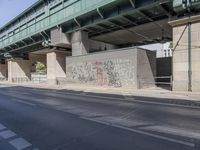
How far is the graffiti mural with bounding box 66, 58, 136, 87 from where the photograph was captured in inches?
914

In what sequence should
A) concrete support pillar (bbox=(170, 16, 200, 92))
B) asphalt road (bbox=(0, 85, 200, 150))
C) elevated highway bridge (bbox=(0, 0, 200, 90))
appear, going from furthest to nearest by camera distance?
1. elevated highway bridge (bbox=(0, 0, 200, 90))
2. concrete support pillar (bbox=(170, 16, 200, 92))
3. asphalt road (bbox=(0, 85, 200, 150))

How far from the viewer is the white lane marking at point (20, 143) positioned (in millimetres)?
5198

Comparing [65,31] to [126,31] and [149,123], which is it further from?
[149,123]

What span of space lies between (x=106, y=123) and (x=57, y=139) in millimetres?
2029

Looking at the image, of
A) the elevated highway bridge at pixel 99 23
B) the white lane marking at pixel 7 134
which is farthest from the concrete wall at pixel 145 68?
the white lane marking at pixel 7 134

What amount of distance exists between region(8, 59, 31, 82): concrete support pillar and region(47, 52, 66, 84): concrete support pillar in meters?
21.3

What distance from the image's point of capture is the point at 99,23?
27875mm

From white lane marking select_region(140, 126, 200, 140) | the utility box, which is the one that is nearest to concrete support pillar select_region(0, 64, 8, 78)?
the utility box

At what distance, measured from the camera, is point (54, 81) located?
35406 mm

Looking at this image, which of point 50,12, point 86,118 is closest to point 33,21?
point 50,12

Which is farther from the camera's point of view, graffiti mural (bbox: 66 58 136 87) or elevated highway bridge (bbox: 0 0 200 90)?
graffiti mural (bbox: 66 58 136 87)

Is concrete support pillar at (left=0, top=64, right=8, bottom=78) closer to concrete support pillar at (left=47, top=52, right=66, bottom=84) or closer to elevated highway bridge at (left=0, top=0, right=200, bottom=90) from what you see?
elevated highway bridge at (left=0, top=0, right=200, bottom=90)

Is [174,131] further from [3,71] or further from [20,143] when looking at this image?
[3,71]

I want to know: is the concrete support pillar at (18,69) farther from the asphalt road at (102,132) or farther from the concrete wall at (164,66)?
the asphalt road at (102,132)
